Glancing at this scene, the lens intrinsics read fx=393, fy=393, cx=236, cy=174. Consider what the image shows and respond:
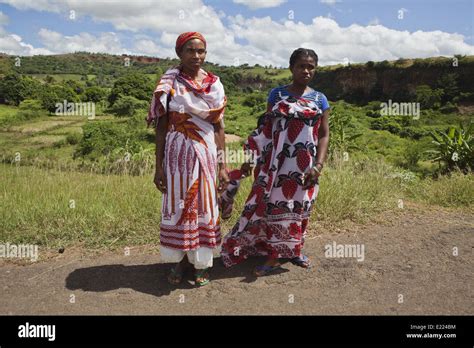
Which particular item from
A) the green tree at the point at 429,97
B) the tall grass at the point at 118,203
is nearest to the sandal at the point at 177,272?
the tall grass at the point at 118,203

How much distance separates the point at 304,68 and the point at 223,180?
1057mm

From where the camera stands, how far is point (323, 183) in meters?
5.10

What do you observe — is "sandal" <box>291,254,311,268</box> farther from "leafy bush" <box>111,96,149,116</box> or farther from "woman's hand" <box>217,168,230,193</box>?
"leafy bush" <box>111,96,149,116</box>

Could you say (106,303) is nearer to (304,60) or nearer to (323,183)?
(304,60)

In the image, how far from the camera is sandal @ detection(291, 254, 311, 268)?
11.0ft

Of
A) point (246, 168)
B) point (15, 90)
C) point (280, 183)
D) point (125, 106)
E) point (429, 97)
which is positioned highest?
point (15, 90)

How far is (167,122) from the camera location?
2.89 meters

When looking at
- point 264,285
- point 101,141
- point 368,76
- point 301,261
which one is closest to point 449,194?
point 301,261

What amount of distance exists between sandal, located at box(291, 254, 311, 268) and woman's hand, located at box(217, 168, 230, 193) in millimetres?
895

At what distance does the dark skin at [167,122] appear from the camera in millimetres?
2768

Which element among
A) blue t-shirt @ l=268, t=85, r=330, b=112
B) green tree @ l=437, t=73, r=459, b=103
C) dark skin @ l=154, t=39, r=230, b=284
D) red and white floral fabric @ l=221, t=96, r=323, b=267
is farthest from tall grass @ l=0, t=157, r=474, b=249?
green tree @ l=437, t=73, r=459, b=103

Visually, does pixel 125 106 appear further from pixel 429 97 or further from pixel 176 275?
pixel 176 275

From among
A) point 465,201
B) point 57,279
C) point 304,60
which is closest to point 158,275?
point 57,279

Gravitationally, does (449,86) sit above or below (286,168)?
above
